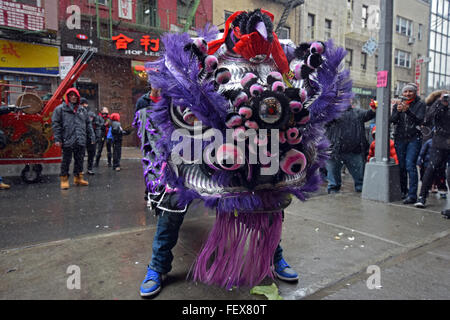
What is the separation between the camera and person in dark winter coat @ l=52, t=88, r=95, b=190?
249 inches

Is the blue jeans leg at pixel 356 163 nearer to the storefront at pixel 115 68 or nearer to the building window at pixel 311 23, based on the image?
the storefront at pixel 115 68

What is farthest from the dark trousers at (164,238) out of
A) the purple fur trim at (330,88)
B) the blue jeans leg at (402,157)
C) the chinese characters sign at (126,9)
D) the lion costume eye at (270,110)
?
the chinese characters sign at (126,9)

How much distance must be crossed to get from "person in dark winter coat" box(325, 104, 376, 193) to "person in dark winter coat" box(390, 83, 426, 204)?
774 millimetres

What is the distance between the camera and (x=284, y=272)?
250 centimetres

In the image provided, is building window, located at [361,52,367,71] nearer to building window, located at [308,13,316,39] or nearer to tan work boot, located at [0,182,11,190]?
building window, located at [308,13,316,39]

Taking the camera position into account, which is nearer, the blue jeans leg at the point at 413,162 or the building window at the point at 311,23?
the blue jeans leg at the point at 413,162

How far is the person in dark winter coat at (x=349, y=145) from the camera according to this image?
602 centimetres

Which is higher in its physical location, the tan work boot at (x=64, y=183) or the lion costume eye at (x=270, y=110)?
the lion costume eye at (x=270, y=110)

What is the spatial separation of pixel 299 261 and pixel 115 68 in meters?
14.0

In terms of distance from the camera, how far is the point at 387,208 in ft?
15.7

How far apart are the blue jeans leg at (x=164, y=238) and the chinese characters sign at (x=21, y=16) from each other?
40.4 feet

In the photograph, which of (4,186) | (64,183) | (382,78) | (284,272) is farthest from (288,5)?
(284,272)


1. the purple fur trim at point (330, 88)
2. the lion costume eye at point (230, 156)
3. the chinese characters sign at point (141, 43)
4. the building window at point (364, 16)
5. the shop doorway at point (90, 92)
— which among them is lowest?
the lion costume eye at point (230, 156)

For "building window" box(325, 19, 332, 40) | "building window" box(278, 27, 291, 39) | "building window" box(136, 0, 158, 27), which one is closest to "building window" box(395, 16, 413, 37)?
"building window" box(325, 19, 332, 40)
